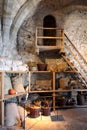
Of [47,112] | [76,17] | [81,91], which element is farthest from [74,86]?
[76,17]

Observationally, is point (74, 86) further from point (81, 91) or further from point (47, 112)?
point (47, 112)

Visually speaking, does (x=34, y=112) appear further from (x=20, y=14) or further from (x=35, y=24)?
(x=35, y=24)

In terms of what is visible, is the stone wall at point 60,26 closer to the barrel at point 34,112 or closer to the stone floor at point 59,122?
the barrel at point 34,112

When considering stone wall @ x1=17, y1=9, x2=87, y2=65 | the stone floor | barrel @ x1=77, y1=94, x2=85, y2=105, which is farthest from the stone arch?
barrel @ x1=77, y1=94, x2=85, y2=105

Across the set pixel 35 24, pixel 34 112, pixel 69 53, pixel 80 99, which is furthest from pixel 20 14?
pixel 80 99

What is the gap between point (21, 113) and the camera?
515 cm

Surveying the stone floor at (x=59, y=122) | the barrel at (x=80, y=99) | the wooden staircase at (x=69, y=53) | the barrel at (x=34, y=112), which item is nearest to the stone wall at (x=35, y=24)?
the wooden staircase at (x=69, y=53)

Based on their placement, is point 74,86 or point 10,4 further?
point 74,86

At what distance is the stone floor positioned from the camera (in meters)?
4.54

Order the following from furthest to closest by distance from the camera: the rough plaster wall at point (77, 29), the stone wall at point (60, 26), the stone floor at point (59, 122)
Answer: the rough plaster wall at point (77, 29), the stone wall at point (60, 26), the stone floor at point (59, 122)

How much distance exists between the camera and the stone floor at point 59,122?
4535 mm

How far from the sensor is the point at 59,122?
16.3ft

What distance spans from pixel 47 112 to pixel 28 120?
31.5 inches

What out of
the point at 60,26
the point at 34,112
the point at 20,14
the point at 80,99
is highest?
the point at 20,14
